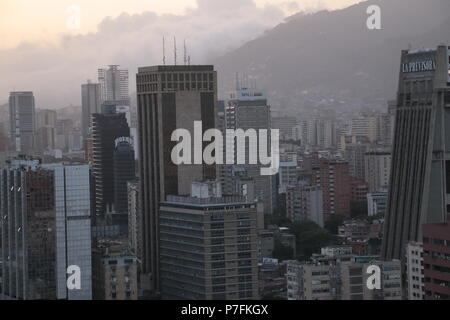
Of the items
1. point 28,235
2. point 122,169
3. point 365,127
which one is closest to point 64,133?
point 122,169

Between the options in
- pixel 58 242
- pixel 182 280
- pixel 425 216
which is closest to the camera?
pixel 58 242

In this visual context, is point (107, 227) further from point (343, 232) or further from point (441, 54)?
point (441, 54)

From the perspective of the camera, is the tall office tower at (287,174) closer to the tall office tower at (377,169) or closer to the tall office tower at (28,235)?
the tall office tower at (377,169)

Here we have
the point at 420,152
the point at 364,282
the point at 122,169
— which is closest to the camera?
the point at 364,282

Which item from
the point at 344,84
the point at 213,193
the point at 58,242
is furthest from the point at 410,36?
the point at 58,242

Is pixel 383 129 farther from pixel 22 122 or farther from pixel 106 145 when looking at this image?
pixel 22 122
